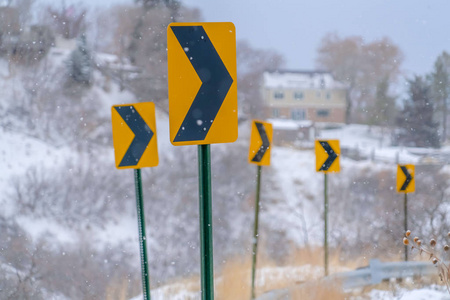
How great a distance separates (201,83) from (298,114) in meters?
33.4

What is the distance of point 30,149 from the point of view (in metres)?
20.8

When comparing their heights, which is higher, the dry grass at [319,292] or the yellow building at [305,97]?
the yellow building at [305,97]

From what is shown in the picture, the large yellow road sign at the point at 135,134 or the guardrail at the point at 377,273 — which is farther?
the guardrail at the point at 377,273

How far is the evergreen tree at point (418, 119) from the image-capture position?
2800 centimetres

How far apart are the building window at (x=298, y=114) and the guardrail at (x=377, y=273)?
94.0 ft

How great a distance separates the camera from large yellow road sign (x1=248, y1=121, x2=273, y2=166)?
5.64 m

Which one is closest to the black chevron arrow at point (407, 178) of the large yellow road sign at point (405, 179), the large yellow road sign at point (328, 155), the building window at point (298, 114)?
the large yellow road sign at point (405, 179)

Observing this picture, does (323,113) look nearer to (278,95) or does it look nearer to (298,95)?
(298,95)

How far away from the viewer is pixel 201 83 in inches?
84.9

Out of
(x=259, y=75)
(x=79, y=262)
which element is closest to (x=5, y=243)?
(x=79, y=262)

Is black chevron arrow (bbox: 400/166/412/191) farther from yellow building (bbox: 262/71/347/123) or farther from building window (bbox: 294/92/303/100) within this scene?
building window (bbox: 294/92/303/100)

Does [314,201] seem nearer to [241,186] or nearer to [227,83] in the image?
[241,186]

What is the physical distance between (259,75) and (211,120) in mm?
32716

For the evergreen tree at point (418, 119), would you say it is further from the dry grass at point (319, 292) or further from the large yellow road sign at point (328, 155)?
the dry grass at point (319, 292)
